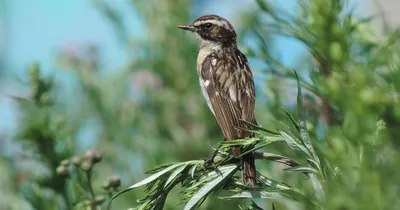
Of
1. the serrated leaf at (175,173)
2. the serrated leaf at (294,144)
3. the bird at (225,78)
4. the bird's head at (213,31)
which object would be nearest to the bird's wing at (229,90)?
the bird at (225,78)

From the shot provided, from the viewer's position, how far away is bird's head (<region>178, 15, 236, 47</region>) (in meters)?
3.84

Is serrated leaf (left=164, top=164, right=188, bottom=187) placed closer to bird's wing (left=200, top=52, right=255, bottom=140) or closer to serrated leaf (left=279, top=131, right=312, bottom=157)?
serrated leaf (left=279, top=131, right=312, bottom=157)

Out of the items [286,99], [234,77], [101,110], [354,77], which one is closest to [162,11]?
[101,110]

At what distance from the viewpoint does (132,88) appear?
5.57 meters

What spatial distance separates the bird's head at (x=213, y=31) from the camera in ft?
12.6

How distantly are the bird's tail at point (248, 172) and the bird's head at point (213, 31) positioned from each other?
6.92 feet

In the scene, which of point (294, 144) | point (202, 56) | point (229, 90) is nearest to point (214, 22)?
point (202, 56)

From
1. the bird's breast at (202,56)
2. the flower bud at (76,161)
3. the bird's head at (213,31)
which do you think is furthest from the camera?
the bird's head at (213,31)

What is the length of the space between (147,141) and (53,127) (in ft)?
7.79

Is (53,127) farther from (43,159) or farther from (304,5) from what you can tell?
(304,5)

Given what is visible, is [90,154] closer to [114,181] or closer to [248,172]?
[114,181]

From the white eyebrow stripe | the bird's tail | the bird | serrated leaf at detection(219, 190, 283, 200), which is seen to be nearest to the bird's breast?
the bird

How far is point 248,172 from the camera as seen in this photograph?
1.71 m

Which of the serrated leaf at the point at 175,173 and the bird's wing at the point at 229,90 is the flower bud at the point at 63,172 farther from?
the serrated leaf at the point at 175,173
